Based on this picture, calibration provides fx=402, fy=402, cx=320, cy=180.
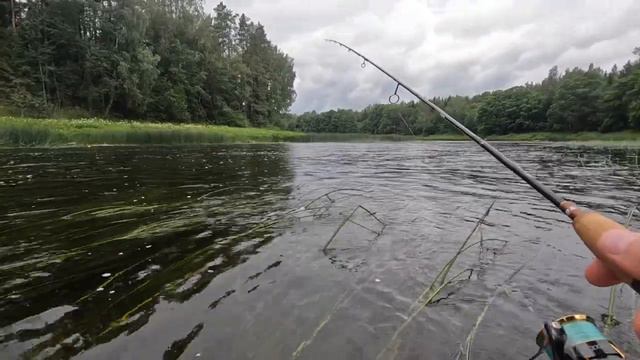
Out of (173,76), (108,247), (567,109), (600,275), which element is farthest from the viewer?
(567,109)

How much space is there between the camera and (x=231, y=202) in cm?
1184

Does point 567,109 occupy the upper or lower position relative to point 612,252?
upper

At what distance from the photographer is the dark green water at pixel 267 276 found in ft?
14.4

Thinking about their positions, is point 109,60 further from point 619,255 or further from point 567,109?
point 567,109

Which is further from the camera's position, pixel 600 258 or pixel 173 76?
pixel 173 76

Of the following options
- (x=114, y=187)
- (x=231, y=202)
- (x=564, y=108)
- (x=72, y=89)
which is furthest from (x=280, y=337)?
(x=564, y=108)

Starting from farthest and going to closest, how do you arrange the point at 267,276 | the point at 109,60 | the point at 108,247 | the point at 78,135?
the point at 109,60 < the point at 78,135 < the point at 108,247 < the point at 267,276

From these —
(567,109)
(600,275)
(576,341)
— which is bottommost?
(576,341)

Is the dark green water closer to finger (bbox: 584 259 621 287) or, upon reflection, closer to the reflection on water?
the reflection on water

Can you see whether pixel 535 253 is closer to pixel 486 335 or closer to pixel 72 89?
pixel 486 335

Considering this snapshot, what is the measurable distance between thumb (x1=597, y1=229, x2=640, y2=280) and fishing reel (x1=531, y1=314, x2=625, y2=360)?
72cm

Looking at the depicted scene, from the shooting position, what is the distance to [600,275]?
1.94 meters

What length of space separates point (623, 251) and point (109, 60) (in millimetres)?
71412

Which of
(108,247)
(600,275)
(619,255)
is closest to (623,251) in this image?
(619,255)
